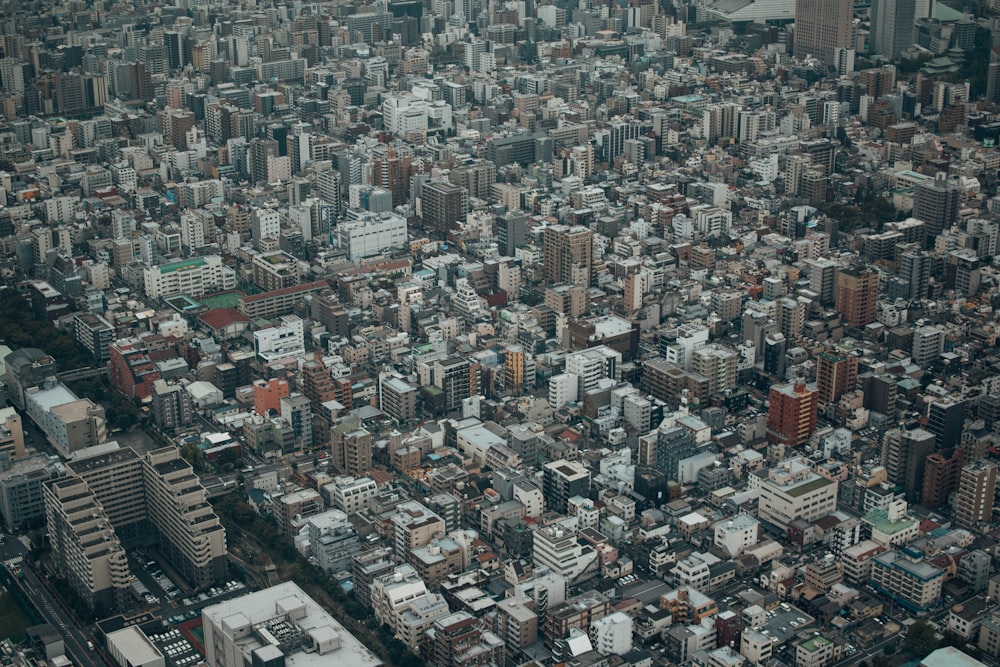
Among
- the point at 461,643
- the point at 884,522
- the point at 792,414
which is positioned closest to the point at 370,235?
the point at 792,414

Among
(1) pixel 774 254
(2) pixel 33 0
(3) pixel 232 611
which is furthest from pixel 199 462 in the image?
(2) pixel 33 0

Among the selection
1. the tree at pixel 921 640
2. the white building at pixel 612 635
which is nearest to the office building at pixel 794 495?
the tree at pixel 921 640

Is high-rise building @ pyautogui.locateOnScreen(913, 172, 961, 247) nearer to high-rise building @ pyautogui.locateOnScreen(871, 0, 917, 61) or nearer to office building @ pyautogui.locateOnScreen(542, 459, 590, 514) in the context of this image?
office building @ pyautogui.locateOnScreen(542, 459, 590, 514)

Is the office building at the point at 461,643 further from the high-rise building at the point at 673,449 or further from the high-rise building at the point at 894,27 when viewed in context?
the high-rise building at the point at 894,27

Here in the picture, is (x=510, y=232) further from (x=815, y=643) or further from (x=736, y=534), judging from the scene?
(x=815, y=643)

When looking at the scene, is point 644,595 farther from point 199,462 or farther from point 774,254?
point 774,254

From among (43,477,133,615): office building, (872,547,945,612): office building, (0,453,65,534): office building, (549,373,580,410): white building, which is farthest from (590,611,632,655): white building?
(0,453,65,534): office building
